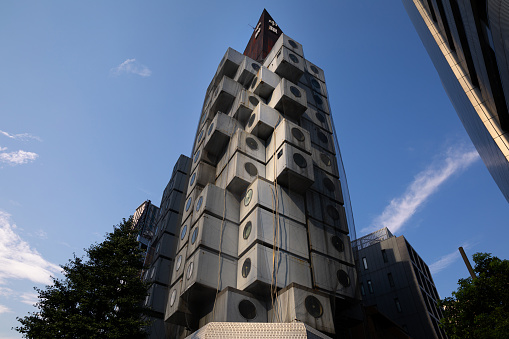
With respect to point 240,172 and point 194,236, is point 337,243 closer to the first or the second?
point 240,172

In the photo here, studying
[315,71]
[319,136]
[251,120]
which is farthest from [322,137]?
[315,71]

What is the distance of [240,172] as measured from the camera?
22.8 metres

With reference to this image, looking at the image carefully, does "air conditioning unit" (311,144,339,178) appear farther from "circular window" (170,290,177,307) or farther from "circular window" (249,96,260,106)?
"circular window" (170,290,177,307)

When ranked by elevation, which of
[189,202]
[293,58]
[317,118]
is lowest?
[189,202]

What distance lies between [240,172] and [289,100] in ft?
28.2

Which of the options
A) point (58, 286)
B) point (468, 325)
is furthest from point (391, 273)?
point (58, 286)

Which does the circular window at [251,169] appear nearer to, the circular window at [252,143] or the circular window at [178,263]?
the circular window at [252,143]

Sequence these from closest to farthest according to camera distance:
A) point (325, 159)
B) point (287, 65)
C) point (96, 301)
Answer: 1. point (96, 301)
2. point (325, 159)
3. point (287, 65)

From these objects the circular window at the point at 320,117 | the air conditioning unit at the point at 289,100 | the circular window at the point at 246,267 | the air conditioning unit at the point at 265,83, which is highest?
the air conditioning unit at the point at 265,83

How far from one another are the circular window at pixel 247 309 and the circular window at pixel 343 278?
5700 mm

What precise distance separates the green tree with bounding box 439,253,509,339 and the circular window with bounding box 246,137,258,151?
51.7 feet

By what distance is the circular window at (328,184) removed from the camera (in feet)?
A: 82.1

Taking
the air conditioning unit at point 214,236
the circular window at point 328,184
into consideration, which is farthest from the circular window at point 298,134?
the air conditioning unit at point 214,236

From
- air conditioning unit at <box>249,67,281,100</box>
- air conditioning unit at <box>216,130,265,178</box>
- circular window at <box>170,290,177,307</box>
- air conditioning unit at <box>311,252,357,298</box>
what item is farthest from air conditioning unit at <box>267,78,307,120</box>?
circular window at <box>170,290,177,307</box>
